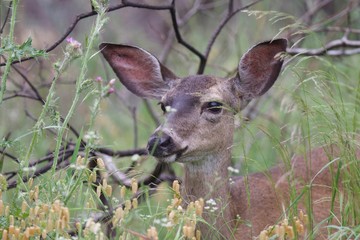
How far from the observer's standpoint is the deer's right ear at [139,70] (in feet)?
16.9

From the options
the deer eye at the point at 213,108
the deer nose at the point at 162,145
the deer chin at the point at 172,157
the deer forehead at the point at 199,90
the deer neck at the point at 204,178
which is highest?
the deer forehead at the point at 199,90

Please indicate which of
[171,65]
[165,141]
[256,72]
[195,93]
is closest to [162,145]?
[165,141]

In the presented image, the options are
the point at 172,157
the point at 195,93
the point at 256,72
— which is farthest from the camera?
the point at 256,72

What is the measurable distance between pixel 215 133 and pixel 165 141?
19.1 inches

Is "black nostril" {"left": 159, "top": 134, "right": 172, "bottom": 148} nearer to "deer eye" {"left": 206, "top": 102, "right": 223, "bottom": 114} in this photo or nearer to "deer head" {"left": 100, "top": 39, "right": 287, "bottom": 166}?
"deer head" {"left": 100, "top": 39, "right": 287, "bottom": 166}

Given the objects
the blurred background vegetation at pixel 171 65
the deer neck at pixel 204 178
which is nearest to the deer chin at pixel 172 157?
the deer neck at pixel 204 178

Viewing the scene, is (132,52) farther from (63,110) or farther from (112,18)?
(112,18)

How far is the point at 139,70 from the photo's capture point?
5.22 metres

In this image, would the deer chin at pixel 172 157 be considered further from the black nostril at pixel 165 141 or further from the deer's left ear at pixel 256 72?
the deer's left ear at pixel 256 72

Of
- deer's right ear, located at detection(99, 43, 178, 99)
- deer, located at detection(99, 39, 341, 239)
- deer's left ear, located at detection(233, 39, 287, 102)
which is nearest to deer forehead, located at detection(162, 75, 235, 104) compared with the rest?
deer, located at detection(99, 39, 341, 239)

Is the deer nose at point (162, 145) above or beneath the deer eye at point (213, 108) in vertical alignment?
beneath

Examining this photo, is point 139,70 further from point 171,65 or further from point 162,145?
point 171,65

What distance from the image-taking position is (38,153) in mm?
6816

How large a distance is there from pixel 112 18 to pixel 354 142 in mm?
6383
